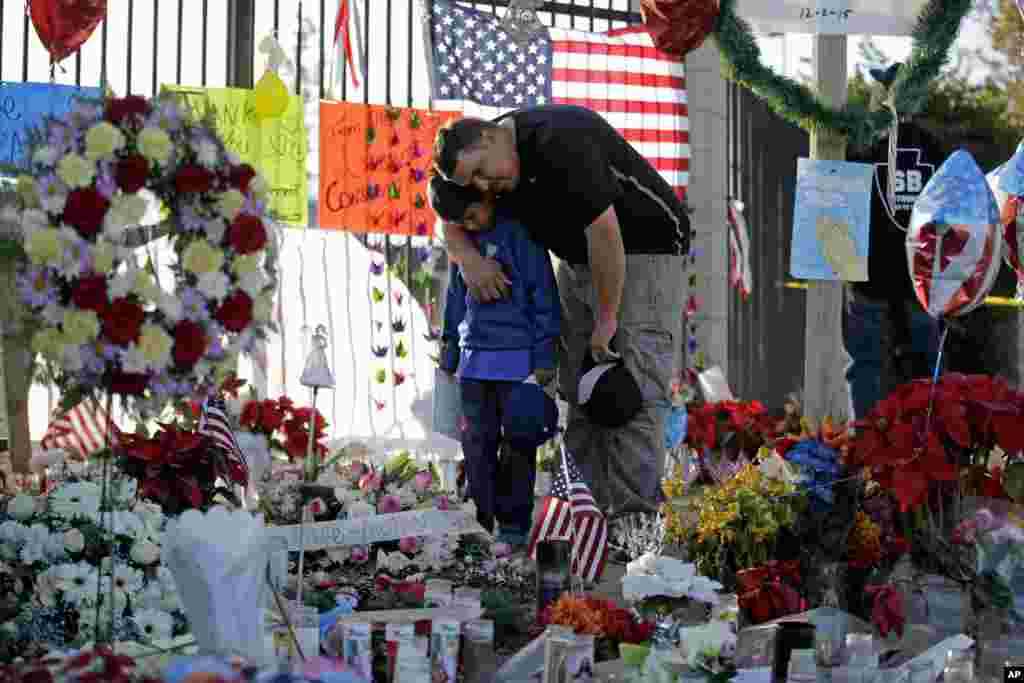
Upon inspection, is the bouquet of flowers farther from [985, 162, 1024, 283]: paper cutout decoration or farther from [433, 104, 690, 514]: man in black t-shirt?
[985, 162, 1024, 283]: paper cutout decoration

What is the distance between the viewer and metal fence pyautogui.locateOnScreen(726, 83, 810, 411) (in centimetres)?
1054

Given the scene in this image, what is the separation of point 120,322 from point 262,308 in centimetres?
29

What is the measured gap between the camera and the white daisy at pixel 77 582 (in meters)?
3.53

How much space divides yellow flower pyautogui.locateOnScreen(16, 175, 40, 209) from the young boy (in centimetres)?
196

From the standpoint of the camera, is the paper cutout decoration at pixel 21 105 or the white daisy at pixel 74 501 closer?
the white daisy at pixel 74 501

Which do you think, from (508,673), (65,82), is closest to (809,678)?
(508,673)

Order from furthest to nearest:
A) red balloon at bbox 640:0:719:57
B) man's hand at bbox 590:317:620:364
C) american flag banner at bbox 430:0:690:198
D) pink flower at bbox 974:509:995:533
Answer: american flag banner at bbox 430:0:690:198
red balloon at bbox 640:0:719:57
man's hand at bbox 590:317:620:364
pink flower at bbox 974:509:995:533

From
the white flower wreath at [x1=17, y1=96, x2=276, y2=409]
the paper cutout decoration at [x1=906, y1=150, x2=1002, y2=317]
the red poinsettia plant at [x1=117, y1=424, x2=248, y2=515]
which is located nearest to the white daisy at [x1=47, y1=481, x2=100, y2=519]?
the red poinsettia plant at [x1=117, y1=424, x2=248, y2=515]

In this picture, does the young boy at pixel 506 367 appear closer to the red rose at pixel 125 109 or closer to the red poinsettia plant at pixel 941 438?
the red poinsettia plant at pixel 941 438

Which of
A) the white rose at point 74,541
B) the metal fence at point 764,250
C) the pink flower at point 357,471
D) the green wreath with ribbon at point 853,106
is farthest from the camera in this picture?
the metal fence at point 764,250

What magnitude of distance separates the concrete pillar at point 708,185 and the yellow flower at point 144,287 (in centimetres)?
594

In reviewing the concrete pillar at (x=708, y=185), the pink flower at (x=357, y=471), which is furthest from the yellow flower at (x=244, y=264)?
the concrete pillar at (x=708, y=185)

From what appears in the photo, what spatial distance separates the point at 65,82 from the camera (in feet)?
22.7

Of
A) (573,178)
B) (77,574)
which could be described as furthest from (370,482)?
(77,574)
